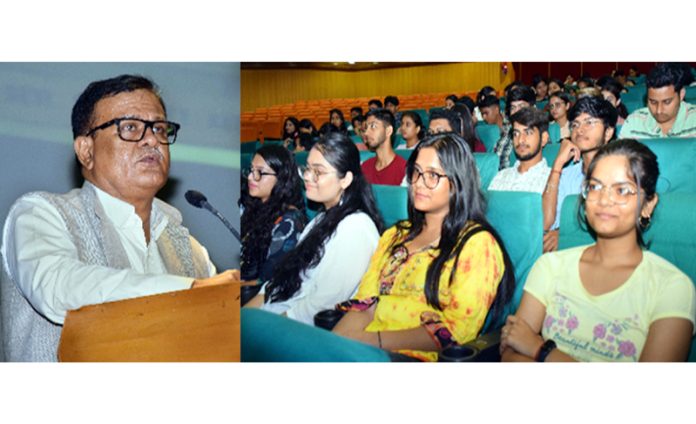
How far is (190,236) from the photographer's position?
2.30m

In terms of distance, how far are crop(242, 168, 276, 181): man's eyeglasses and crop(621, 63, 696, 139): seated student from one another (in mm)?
1162

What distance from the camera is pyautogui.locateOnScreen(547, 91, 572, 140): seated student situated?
7.11 feet

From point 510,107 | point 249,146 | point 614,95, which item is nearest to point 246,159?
point 249,146

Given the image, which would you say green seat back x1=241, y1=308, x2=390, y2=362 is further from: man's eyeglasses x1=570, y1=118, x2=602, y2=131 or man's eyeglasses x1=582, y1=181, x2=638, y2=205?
man's eyeglasses x1=570, y1=118, x2=602, y2=131

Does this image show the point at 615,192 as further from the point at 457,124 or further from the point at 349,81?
the point at 349,81

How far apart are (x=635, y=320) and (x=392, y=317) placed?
68 cm

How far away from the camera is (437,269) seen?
205cm

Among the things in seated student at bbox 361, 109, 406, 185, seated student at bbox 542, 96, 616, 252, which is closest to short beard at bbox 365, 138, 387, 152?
seated student at bbox 361, 109, 406, 185

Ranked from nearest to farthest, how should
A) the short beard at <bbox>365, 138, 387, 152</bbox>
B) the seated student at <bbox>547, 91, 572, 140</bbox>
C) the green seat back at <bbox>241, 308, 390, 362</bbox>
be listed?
the green seat back at <bbox>241, 308, 390, 362</bbox> → the seated student at <bbox>547, 91, 572, 140</bbox> → the short beard at <bbox>365, 138, 387, 152</bbox>

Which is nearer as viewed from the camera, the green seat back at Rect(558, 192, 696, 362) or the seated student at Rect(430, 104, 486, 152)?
the green seat back at Rect(558, 192, 696, 362)

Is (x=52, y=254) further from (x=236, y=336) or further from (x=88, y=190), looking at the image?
(x=236, y=336)

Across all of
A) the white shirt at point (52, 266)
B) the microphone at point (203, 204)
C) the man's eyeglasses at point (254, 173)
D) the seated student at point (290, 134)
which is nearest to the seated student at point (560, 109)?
the seated student at point (290, 134)

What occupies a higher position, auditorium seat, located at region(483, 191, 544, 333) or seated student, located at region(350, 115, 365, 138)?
seated student, located at region(350, 115, 365, 138)
